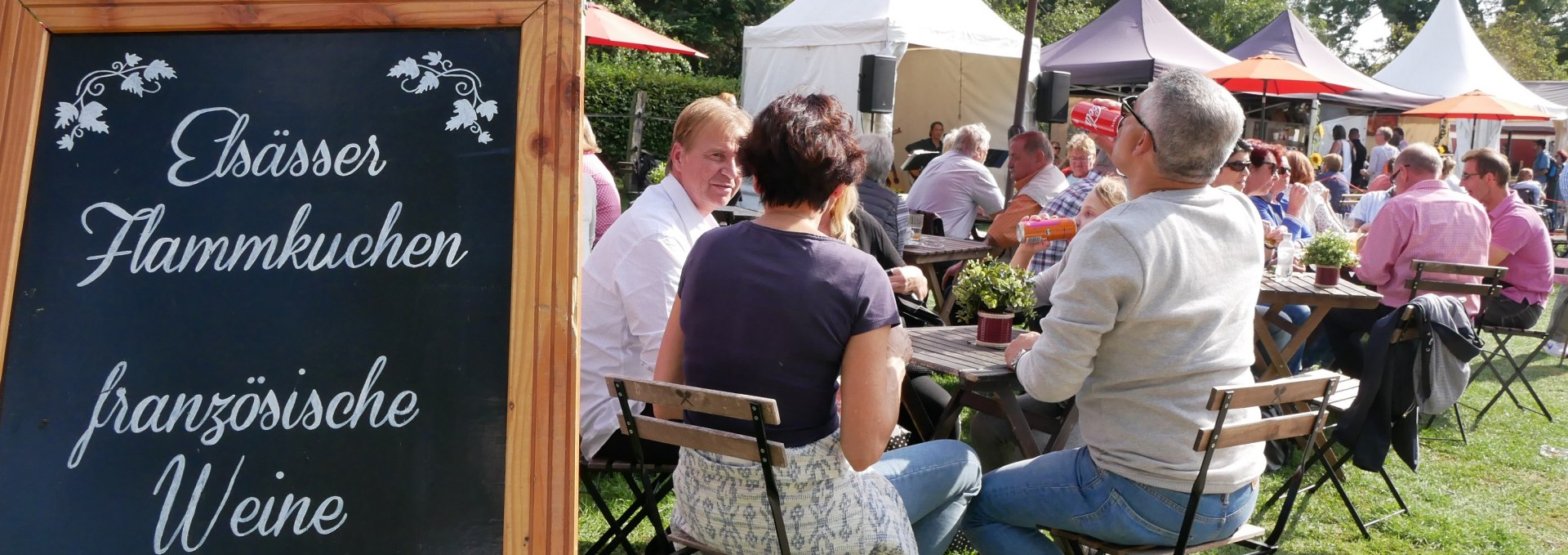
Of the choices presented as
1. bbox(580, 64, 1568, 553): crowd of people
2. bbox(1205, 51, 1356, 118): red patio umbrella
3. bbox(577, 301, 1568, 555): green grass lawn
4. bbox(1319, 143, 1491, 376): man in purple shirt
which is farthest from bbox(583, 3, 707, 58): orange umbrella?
bbox(580, 64, 1568, 553): crowd of people

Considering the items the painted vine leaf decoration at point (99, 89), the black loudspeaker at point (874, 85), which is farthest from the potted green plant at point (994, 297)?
the black loudspeaker at point (874, 85)

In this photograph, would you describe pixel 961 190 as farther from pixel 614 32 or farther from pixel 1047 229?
pixel 614 32

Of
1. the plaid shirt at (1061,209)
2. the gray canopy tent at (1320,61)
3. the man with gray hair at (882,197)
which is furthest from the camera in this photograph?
the gray canopy tent at (1320,61)

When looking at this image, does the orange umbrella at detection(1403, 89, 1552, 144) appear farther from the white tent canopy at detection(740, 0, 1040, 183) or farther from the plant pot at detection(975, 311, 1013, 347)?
the plant pot at detection(975, 311, 1013, 347)

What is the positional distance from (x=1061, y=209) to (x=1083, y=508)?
262cm

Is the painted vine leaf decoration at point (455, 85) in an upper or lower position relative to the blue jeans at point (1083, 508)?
upper

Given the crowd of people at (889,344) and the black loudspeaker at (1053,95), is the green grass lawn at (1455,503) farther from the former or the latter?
the black loudspeaker at (1053,95)

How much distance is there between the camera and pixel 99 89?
165cm

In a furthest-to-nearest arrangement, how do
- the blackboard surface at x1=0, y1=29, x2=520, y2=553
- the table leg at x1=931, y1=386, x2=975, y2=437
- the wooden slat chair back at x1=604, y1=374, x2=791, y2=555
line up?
the table leg at x1=931, y1=386, x2=975, y2=437, the wooden slat chair back at x1=604, y1=374, x2=791, y2=555, the blackboard surface at x1=0, y1=29, x2=520, y2=553

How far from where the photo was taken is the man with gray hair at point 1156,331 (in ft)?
6.80

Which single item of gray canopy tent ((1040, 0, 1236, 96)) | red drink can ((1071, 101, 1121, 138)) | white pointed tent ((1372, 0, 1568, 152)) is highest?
white pointed tent ((1372, 0, 1568, 152))

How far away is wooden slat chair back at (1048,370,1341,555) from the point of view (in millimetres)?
2062

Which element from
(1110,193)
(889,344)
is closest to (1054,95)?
(1110,193)

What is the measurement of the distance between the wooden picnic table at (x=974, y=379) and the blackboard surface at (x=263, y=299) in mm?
1414
